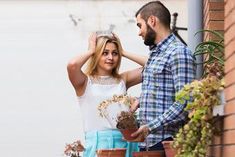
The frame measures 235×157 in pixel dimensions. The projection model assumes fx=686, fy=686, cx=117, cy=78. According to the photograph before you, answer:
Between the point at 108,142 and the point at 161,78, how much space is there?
91cm

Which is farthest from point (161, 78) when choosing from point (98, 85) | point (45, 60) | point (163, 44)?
point (45, 60)

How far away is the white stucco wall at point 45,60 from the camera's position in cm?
870

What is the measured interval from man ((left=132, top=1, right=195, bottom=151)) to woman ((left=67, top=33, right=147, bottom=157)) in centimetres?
53

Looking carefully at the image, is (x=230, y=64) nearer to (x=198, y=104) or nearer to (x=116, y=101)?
(x=198, y=104)

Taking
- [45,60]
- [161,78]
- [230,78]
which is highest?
[45,60]

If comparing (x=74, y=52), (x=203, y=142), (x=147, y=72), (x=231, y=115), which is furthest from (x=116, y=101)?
(x=74, y=52)

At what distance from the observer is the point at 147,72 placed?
426cm

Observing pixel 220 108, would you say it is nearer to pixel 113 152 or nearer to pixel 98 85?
pixel 113 152

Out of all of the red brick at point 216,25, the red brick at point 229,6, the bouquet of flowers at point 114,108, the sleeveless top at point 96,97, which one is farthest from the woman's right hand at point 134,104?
the red brick at point 229,6

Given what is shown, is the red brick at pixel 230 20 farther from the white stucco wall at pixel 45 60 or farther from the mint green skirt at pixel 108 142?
the white stucco wall at pixel 45 60

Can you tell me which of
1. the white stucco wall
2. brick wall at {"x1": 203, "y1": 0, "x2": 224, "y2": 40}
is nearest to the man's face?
brick wall at {"x1": 203, "y1": 0, "x2": 224, "y2": 40}

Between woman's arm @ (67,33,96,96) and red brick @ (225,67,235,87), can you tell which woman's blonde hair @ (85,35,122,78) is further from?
red brick @ (225,67,235,87)

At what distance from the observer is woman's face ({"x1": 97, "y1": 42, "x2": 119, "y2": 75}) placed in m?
5.03

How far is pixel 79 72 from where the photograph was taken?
5.04 metres
